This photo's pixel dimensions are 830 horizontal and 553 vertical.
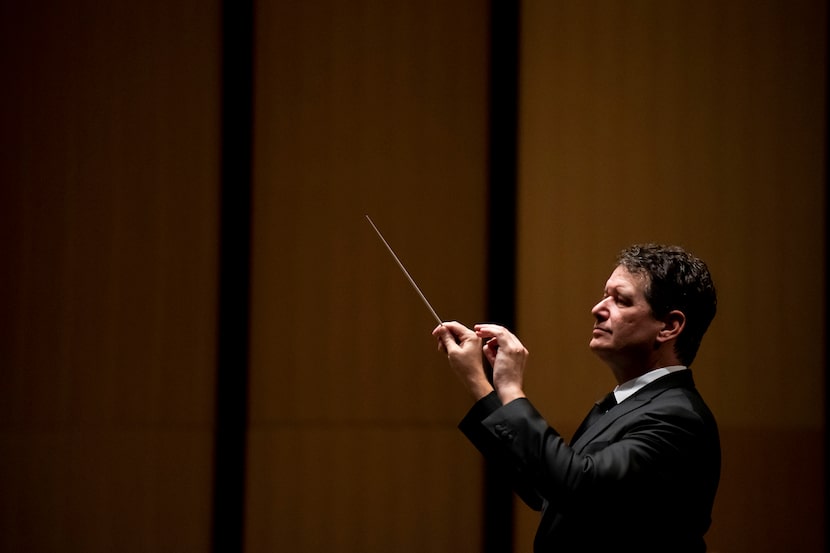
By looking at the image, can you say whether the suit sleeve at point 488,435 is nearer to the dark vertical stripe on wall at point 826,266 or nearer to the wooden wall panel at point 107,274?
the wooden wall panel at point 107,274

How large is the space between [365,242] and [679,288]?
52.7 inches

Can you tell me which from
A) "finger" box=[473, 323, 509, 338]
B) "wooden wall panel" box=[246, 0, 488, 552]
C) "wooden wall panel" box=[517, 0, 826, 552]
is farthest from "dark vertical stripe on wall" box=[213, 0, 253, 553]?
"finger" box=[473, 323, 509, 338]

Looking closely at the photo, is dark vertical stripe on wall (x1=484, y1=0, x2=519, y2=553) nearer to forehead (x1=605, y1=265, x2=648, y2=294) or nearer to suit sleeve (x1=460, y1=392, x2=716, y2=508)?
forehead (x1=605, y1=265, x2=648, y2=294)

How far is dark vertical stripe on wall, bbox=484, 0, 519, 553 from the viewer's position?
2615 mm

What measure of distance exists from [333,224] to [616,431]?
146 centimetres

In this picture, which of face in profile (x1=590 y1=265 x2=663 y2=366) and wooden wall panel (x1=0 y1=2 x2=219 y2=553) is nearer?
face in profile (x1=590 y1=265 x2=663 y2=366)

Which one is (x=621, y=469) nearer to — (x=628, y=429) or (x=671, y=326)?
(x=628, y=429)

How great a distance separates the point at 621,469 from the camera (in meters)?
1.19

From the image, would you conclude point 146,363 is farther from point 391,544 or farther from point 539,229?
point 539,229

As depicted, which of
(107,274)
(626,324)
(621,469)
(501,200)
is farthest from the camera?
(501,200)

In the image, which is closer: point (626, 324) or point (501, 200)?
point (626, 324)

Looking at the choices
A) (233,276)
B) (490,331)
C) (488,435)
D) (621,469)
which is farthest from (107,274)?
(621,469)

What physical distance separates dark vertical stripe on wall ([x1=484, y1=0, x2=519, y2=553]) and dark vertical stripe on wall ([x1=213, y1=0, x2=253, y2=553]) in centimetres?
71

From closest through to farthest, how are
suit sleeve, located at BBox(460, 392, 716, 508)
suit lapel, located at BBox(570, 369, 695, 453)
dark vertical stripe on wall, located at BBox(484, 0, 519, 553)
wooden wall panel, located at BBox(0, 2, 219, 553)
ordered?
suit sleeve, located at BBox(460, 392, 716, 508) < suit lapel, located at BBox(570, 369, 695, 453) < wooden wall panel, located at BBox(0, 2, 219, 553) < dark vertical stripe on wall, located at BBox(484, 0, 519, 553)
